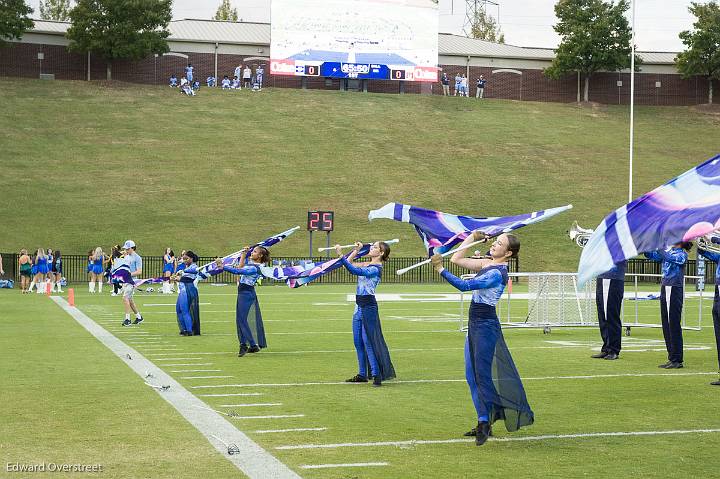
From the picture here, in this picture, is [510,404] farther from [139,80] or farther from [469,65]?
[469,65]

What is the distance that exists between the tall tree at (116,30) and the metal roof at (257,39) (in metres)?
2.93

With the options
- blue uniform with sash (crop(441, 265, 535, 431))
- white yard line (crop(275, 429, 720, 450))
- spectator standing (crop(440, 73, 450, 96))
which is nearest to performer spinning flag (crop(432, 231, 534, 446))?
blue uniform with sash (crop(441, 265, 535, 431))

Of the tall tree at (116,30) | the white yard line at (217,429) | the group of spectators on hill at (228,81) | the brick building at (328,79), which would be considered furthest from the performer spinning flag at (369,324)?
the brick building at (328,79)

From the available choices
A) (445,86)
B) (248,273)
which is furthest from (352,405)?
(445,86)

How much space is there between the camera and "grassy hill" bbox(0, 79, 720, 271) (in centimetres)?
4497

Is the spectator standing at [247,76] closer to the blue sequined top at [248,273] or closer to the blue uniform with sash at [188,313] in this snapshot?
the blue uniform with sash at [188,313]

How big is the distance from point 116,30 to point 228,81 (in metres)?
7.72

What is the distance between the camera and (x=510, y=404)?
8.94 meters

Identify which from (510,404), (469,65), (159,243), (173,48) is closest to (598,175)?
(469,65)

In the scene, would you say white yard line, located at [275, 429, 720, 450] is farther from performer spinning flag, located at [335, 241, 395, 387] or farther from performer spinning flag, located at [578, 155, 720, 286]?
performer spinning flag, located at [335, 241, 395, 387]

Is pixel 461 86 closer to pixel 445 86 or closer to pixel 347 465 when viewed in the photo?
pixel 445 86

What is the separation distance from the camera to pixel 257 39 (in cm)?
7025

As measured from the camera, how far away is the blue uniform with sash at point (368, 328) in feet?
40.7

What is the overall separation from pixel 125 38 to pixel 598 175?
102 feet
